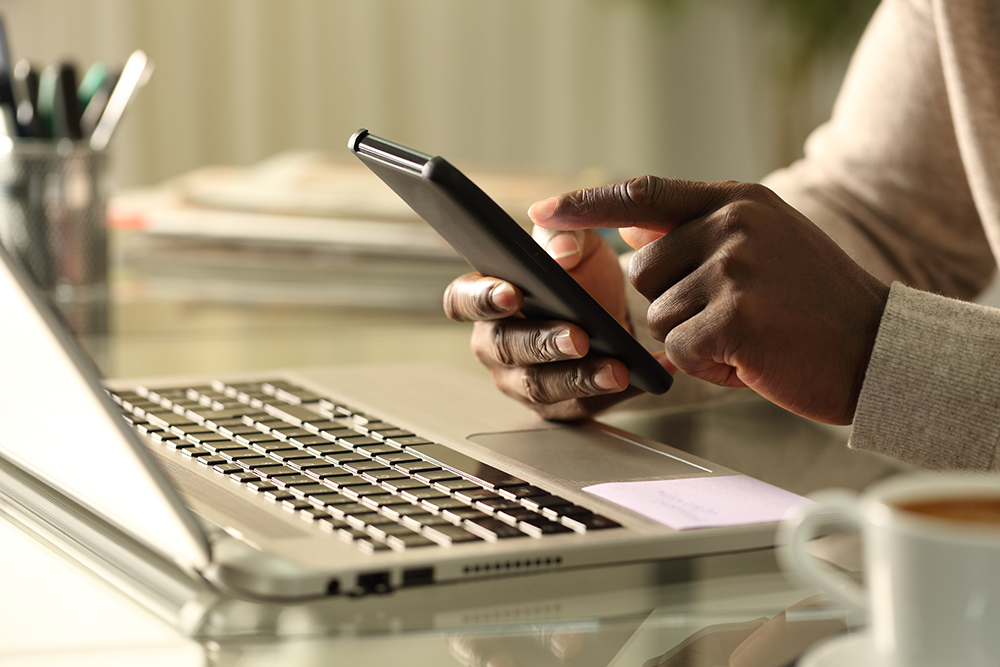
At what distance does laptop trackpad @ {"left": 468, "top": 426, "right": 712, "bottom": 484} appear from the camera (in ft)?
1.71

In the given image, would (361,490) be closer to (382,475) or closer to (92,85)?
(382,475)

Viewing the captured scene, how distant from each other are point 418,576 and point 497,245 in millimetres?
197

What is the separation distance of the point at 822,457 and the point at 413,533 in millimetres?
340

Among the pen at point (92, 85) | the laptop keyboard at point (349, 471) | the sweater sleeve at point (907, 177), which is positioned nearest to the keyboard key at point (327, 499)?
the laptop keyboard at point (349, 471)

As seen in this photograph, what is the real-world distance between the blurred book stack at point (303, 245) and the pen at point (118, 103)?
0.39 feet

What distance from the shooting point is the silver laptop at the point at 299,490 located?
1.24 ft

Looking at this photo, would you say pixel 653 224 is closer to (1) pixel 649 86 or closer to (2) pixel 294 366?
(2) pixel 294 366

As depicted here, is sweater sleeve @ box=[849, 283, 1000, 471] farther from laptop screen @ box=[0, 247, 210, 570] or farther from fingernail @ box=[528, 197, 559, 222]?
laptop screen @ box=[0, 247, 210, 570]

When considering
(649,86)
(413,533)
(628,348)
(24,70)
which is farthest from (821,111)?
(413,533)

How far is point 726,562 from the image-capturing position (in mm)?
436

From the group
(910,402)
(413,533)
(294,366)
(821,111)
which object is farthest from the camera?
(821,111)

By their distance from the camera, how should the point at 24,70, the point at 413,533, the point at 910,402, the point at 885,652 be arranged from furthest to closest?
the point at 24,70 → the point at 910,402 → the point at 413,533 → the point at 885,652

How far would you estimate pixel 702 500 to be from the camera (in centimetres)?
48

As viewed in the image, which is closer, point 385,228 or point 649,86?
point 385,228
